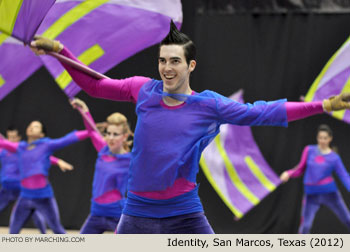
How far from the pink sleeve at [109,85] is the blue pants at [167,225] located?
62 centimetres

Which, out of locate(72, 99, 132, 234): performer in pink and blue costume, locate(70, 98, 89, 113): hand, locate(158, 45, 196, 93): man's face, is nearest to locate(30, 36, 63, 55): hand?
locate(158, 45, 196, 93): man's face

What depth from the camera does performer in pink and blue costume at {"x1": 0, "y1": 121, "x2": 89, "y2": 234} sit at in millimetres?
5859

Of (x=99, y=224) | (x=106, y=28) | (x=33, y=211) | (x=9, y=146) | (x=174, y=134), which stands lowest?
(x=33, y=211)

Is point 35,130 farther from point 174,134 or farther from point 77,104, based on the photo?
point 174,134

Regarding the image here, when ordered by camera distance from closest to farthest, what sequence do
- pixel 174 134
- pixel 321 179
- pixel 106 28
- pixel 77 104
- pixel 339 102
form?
pixel 339 102
pixel 174 134
pixel 106 28
pixel 77 104
pixel 321 179

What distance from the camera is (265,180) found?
6.38 meters

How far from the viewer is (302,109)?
2.57 meters

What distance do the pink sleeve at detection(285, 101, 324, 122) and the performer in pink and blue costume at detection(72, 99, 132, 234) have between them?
2486 millimetres

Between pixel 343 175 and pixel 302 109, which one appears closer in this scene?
pixel 302 109

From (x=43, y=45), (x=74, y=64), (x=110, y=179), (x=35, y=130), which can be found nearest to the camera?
(x=43, y=45)

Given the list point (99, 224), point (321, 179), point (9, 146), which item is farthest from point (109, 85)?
point (321, 179)

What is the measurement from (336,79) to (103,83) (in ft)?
5.96

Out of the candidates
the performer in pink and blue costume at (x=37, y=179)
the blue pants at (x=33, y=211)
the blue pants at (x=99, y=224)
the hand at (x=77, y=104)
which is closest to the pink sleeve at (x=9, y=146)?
the performer in pink and blue costume at (x=37, y=179)

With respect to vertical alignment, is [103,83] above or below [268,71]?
below
